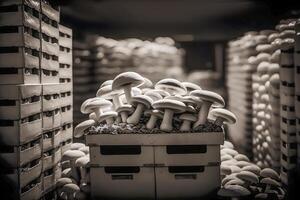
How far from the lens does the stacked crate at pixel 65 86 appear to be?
20.1ft

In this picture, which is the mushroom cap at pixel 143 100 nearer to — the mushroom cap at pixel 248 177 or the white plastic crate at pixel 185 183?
the white plastic crate at pixel 185 183

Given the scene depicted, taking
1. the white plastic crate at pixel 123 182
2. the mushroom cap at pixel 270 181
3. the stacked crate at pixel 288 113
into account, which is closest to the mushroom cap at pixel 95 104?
the white plastic crate at pixel 123 182

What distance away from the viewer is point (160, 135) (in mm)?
4566

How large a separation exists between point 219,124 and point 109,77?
5728 millimetres

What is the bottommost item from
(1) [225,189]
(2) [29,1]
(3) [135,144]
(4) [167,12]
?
(1) [225,189]

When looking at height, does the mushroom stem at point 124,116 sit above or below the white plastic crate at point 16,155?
above

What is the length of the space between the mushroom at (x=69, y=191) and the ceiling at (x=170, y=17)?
4.02 meters

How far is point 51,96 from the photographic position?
5473 mm

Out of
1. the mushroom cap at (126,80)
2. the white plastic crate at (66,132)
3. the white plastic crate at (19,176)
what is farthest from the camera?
the white plastic crate at (66,132)

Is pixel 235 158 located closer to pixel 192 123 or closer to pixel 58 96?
pixel 192 123

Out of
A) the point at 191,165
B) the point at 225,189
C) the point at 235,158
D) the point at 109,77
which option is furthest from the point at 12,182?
the point at 109,77

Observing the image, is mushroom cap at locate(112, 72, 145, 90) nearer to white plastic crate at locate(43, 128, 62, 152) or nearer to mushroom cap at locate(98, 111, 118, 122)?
mushroom cap at locate(98, 111, 118, 122)

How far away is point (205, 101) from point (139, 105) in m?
0.83

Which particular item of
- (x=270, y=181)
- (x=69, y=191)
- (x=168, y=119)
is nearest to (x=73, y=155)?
(x=69, y=191)
